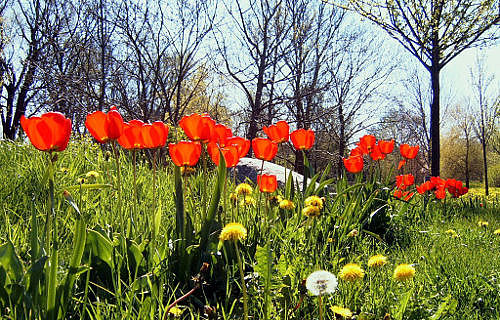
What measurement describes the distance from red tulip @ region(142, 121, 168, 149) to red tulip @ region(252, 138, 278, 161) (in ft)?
2.44

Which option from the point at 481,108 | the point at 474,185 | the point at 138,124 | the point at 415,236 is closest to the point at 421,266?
the point at 415,236

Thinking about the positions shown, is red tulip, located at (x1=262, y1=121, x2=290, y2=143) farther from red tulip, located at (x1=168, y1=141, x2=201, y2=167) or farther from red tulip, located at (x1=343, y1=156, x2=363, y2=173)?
red tulip, located at (x1=168, y1=141, x2=201, y2=167)

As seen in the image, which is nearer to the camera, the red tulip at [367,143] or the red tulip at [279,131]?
the red tulip at [279,131]

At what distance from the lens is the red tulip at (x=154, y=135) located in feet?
4.61

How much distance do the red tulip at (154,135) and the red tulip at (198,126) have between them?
0.45ft

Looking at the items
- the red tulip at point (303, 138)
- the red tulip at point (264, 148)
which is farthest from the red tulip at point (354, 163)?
the red tulip at point (264, 148)

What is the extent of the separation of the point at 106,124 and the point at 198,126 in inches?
14.8

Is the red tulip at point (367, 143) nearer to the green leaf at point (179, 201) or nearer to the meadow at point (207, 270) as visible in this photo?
the meadow at point (207, 270)

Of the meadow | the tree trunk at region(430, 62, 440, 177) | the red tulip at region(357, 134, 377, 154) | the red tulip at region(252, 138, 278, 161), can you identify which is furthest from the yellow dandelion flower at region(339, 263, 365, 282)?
the tree trunk at region(430, 62, 440, 177)

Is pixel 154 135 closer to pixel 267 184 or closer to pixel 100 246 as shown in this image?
pixel 100 246

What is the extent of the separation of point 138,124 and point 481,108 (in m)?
22.5

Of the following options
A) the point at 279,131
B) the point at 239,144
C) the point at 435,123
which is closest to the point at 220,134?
the point at 239,144

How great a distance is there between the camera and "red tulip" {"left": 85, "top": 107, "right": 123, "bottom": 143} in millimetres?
1339

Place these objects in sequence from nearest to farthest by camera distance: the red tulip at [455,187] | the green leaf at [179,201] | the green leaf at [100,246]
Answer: the green leaf at [100,246] → the green leaf at [179,201] → the red tulip at [455,187]
